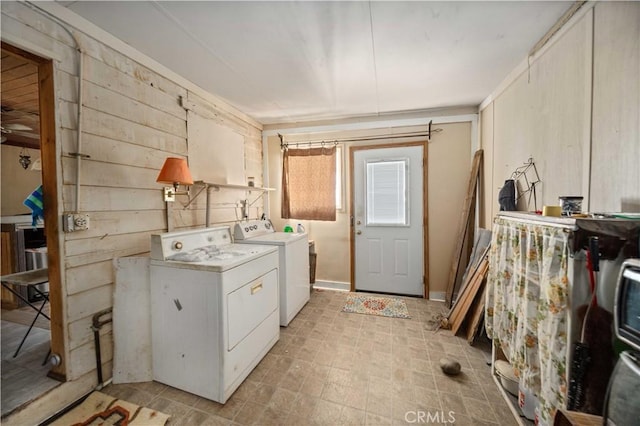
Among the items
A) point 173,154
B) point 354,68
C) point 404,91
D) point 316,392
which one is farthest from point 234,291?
point 404,91

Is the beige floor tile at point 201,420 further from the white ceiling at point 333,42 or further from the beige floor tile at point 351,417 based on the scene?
the white ceiling at point 333,42

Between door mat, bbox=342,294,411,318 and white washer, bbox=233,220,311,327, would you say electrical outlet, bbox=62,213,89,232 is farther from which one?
door mat, bbox=342,294,411,318

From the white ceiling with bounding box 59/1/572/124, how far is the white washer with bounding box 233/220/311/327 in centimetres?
154

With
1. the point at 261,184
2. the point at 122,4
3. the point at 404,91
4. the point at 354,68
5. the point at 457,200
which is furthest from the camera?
the point at 261,184

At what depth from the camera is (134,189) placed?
1.78 meters

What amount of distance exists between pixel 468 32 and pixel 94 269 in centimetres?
299

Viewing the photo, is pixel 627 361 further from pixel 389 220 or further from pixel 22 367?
pixel 22 367

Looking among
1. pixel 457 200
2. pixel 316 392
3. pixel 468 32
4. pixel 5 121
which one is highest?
pixel 468 32

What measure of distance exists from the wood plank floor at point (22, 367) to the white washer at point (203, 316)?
601 mm

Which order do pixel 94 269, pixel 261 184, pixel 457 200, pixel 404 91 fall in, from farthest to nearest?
pixel 261 184, pixel 457 200, pixel 404 91, pixel 94 269

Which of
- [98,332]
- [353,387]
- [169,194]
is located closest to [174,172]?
[169,194]

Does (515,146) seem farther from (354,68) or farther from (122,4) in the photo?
(122,4)

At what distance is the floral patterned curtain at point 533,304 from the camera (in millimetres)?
949

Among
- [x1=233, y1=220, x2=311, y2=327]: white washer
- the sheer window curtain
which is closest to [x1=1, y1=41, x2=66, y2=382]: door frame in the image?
[x1=233, y1=220, x2=311, y2=327]: white washer
